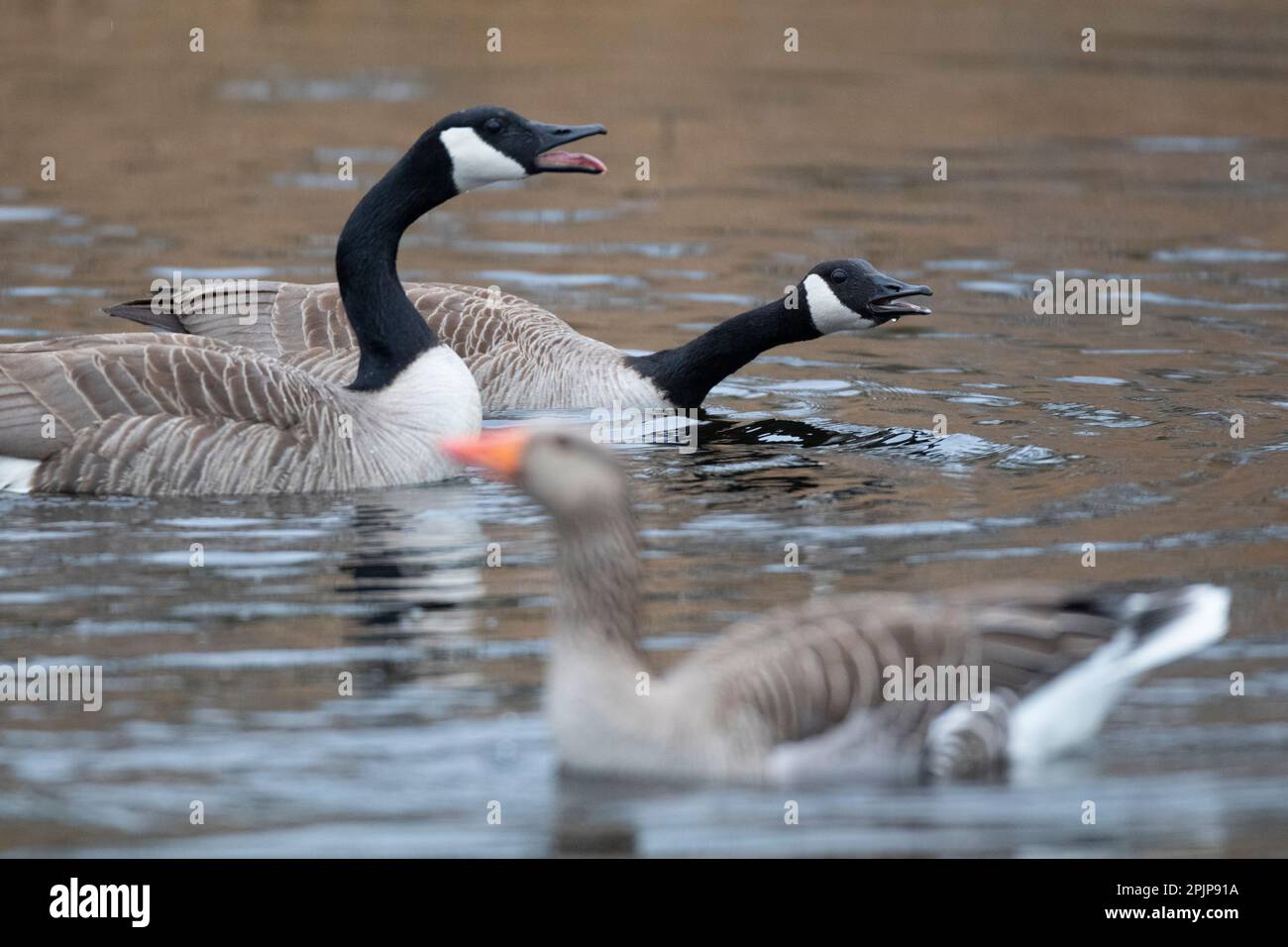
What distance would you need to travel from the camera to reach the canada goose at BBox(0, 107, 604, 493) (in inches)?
455

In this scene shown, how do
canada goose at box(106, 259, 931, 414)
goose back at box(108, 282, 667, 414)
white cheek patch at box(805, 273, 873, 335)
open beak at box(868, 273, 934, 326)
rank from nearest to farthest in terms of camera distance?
1. open beak at box(868, 273, 934, 326)
2. white cheek patch at box(805, 273, 873, 335)
3. canada goose at box(106, 259, 931, 414)
4. goose back at box(108, 282, 667, 414)

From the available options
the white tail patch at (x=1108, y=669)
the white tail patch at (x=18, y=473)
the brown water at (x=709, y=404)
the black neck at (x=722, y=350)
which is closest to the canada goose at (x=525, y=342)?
the black neck at (x=722, y=350)

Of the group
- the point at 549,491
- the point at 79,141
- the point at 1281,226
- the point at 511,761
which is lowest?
the point at 511,761

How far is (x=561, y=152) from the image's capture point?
44.2 feet

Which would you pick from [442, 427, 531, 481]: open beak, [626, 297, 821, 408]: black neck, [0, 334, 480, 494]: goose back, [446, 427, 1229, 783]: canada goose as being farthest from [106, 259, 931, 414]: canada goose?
[442, 427, 531, 481]: open beak

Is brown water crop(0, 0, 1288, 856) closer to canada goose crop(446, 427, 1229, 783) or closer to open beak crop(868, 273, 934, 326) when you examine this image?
canada goose crop(446, 427, 1229, 783)

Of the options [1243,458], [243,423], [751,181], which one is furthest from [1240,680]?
[751,181]

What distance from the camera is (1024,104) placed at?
27125mm

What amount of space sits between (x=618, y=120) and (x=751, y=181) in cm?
A: 244

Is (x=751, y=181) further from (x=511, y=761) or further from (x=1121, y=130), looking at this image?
(x=511, y=761)

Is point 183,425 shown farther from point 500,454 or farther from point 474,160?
point 500,454

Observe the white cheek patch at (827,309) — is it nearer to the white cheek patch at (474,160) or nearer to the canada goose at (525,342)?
the canada goose at (525,342)

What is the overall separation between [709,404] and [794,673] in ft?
25.8

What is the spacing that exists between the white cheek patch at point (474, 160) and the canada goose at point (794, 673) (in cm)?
608
